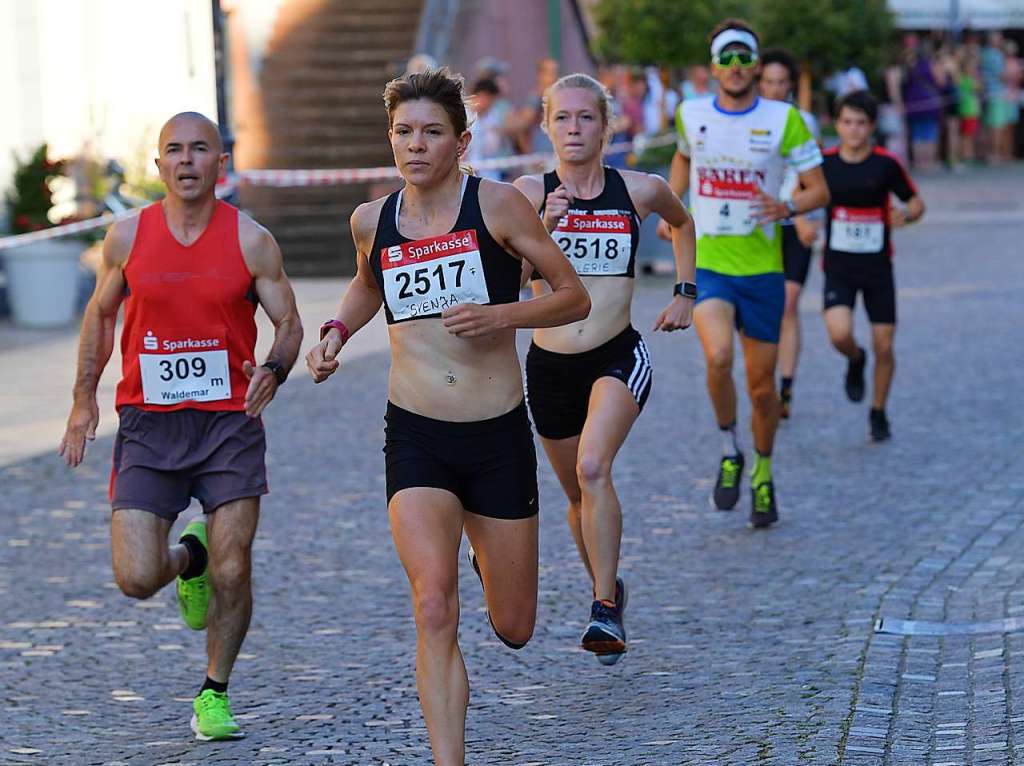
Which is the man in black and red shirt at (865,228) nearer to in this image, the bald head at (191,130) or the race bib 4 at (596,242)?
the race bib 4 at (596,242)

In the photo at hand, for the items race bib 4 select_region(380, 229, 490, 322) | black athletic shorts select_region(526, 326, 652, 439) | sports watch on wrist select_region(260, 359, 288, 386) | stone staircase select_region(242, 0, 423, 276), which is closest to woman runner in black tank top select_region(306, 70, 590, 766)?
race bib 4 select_region(380, 229, 490, 322)

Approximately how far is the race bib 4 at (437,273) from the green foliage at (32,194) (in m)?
12.6

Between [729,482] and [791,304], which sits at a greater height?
[791,304]

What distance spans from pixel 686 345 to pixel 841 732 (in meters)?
10.2

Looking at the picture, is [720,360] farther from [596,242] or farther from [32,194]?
[32,194]

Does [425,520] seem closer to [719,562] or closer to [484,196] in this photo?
[484,196]

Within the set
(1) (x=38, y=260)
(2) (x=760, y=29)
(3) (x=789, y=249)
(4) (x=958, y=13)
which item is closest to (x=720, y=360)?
(3) (x=789, y=249)

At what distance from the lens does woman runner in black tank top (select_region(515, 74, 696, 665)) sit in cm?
684

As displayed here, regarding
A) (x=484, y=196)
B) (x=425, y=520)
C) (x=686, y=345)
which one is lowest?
(x=686, y=345)

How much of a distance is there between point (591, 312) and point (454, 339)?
1.76 m

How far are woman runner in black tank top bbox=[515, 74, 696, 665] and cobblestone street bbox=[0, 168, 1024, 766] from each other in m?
0.68

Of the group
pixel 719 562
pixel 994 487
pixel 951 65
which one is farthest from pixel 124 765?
pixel 951 65

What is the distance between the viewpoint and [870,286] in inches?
442

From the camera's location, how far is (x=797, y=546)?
844 centimetres
